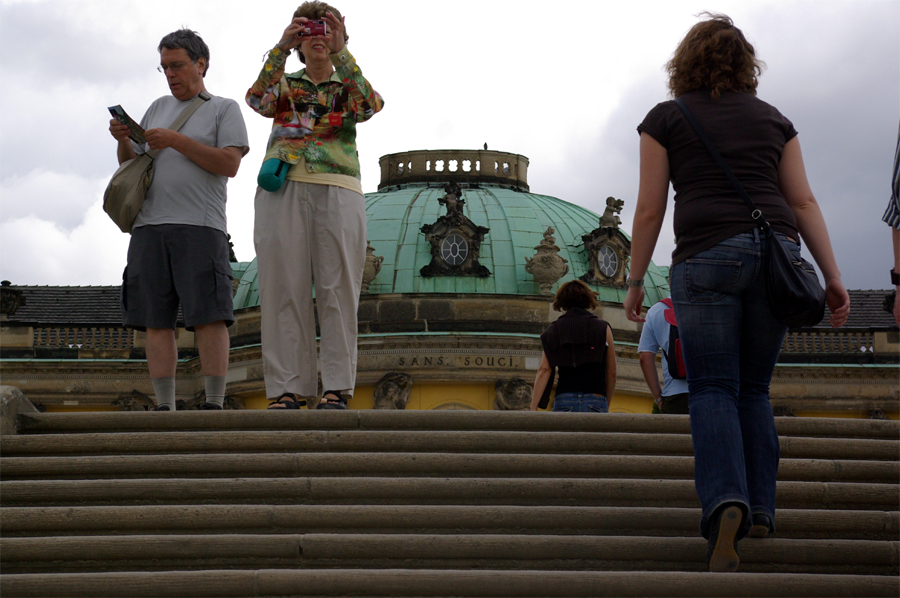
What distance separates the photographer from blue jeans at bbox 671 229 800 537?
593cm

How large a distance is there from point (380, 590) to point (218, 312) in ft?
9.97

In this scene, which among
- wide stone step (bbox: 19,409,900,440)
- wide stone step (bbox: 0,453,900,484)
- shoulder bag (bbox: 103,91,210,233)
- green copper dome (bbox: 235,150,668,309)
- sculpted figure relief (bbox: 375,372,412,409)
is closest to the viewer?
wide stone step (bbox: 0,453,900,484)

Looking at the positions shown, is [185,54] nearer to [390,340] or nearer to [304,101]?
[304,101]

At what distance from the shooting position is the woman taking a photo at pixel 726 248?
19.5ft

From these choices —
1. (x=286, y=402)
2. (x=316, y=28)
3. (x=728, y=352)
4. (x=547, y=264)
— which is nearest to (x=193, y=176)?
(x=316, y=28)

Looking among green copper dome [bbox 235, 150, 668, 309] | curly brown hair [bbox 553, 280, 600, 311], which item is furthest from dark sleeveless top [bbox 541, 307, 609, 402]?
green copper dome [bbox 235, 150, 668, 309]

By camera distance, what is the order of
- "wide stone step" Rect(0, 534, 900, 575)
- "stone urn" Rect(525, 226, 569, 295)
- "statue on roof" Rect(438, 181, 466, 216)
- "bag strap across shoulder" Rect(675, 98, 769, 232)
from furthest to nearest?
1. "statue on roof" Rect(438, 181, 466, 216)
2. "stone urn" Rect(525, 226, 569, 295)
3. "wide stone step" Rect(0, 534, 900, 575)
4. "bag strap across shoulder" Rect(675, 98, 769, 232)

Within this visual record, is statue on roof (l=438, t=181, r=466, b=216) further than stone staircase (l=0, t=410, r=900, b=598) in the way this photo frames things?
Yes

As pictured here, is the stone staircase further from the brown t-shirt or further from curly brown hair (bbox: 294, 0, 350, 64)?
curly brown hair (bbox: 294, 0, 350, 64)

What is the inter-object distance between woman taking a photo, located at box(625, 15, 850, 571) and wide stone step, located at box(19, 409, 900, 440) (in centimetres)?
163

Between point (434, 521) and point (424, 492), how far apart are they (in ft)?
1.15

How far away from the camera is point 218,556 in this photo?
6.32 m

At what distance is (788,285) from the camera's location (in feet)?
19.3

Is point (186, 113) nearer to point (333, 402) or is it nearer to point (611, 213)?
point (333, 402)
